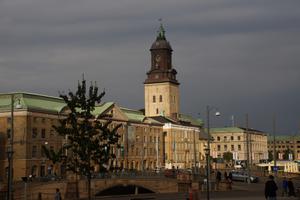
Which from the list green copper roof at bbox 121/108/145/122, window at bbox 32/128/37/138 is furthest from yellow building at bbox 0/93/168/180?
green copper roof at bbox 121/108/145/122

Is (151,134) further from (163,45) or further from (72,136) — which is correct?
(72,136)

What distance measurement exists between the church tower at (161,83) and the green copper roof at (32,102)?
2111 inches

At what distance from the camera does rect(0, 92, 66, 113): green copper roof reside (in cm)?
9355

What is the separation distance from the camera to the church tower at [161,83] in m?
156

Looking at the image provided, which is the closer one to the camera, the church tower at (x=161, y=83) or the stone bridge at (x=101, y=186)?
the stone bridge at (x=101, y=186)

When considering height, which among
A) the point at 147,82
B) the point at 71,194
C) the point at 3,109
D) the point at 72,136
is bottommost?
the point at 71,194

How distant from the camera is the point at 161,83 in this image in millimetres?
157500

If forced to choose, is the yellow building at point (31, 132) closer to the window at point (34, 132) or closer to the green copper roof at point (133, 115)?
the window at point (34, 132)

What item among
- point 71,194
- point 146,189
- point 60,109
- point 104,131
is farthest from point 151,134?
point 104,131

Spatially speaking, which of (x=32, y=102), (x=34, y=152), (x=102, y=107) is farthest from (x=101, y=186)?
(x=102, y=107)

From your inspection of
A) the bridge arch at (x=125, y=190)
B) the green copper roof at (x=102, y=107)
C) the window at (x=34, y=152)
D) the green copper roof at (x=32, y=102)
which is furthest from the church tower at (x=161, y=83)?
the bridge arch at (x=125, y=190)

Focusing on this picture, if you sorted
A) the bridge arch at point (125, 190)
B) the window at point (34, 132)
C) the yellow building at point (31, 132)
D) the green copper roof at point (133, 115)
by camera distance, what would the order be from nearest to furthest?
the bridge arch at point (125, 190), the yellow building at point (31, 132), the window at point (34, 132), the green copper roof at point (133, 115)

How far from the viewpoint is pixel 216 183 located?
6344 centimetres

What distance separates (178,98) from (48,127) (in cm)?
6993
